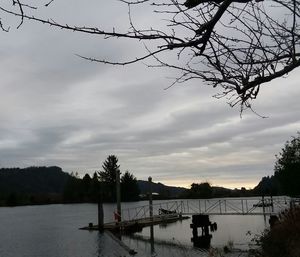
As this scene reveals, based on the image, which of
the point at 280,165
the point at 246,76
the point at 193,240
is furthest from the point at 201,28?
the point at 280,165

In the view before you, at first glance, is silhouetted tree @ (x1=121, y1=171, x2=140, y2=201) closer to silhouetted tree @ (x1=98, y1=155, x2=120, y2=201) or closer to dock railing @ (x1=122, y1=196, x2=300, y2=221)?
silhouetted tree @ (x1=98, y1=155, x2=120, y2=201)

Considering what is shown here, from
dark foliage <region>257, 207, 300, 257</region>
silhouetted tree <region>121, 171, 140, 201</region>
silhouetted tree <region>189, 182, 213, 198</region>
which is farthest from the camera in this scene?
silhouetted tree <region>121, 171, 140, 201</region>

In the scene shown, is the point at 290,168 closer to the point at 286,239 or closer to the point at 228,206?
the point at 228,206

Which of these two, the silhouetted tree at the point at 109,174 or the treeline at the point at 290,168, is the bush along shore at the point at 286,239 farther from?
the silhouetted tree at the point at 109,174

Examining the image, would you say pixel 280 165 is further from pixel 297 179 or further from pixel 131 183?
pixel 131 183

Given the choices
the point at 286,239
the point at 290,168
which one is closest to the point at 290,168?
the point at 290,168

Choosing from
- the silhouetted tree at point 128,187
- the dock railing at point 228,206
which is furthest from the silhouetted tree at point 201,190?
the dock railing at point 228,206

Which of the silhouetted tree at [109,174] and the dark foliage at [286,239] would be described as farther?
the silhouetted tree at [109,174]

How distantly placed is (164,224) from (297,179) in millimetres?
16795

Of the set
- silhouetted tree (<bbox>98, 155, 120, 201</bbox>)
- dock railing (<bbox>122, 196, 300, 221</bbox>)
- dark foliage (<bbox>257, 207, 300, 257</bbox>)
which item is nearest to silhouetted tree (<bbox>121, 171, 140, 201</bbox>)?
silhouetted tree (<bbox>98, 155, 120, 201</bbox>)

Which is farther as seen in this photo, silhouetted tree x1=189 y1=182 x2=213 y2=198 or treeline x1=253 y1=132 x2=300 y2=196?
silhouetted tree x1=189 y1=182 x2=213 y2=198

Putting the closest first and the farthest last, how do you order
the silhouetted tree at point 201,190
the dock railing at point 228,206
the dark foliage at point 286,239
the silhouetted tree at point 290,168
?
the dark foliage at point 286,239 < the dock railing at point 228,206 < the silhouetted tree at point 290,168 < the silhouetted tree at point 201,190

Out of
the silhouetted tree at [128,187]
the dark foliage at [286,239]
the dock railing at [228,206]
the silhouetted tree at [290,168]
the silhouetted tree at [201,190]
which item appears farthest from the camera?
the silhouetted tree at [128,187]

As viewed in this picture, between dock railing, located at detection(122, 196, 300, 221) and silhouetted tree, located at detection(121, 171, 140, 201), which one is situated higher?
silhouetted tree, located at detection(121, 171, 140, 201)
